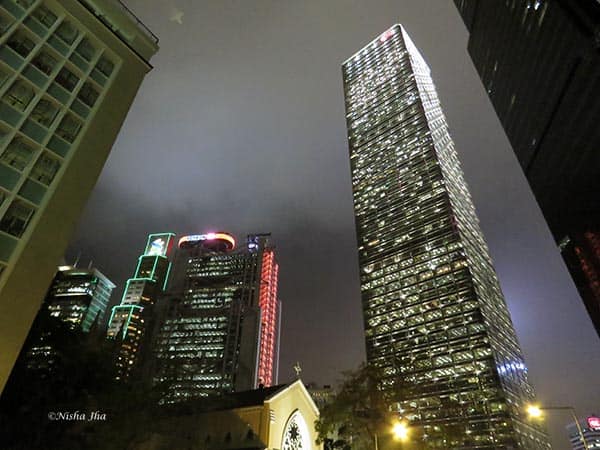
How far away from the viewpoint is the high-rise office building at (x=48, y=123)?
21906 mm

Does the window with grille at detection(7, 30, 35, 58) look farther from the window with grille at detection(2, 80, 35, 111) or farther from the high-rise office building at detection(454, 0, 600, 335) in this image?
the high-rise office building at detection(454, 0, 600, 335)

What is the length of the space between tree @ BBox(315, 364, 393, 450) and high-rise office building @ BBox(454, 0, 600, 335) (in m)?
64.4

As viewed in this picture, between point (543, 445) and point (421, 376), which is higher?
point (421, 376)

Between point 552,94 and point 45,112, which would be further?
point 552,94

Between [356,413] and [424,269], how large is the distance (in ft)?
322

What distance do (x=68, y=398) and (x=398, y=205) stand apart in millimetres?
132039

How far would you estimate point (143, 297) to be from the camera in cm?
17475

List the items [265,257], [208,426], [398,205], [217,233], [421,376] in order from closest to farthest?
[208,426]
[421,376]
[398,205]
[265,257]
[217,233]

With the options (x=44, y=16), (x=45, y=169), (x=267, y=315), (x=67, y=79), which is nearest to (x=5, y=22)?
(x=44, y=16)

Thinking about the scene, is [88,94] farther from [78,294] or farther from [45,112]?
[78,294]

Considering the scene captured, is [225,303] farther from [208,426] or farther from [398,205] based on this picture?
[208,426]

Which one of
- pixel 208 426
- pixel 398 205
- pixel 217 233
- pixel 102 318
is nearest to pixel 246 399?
pixel 208 426

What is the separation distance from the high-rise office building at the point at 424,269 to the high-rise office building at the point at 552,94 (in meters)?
29.6

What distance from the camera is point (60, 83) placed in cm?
2752
